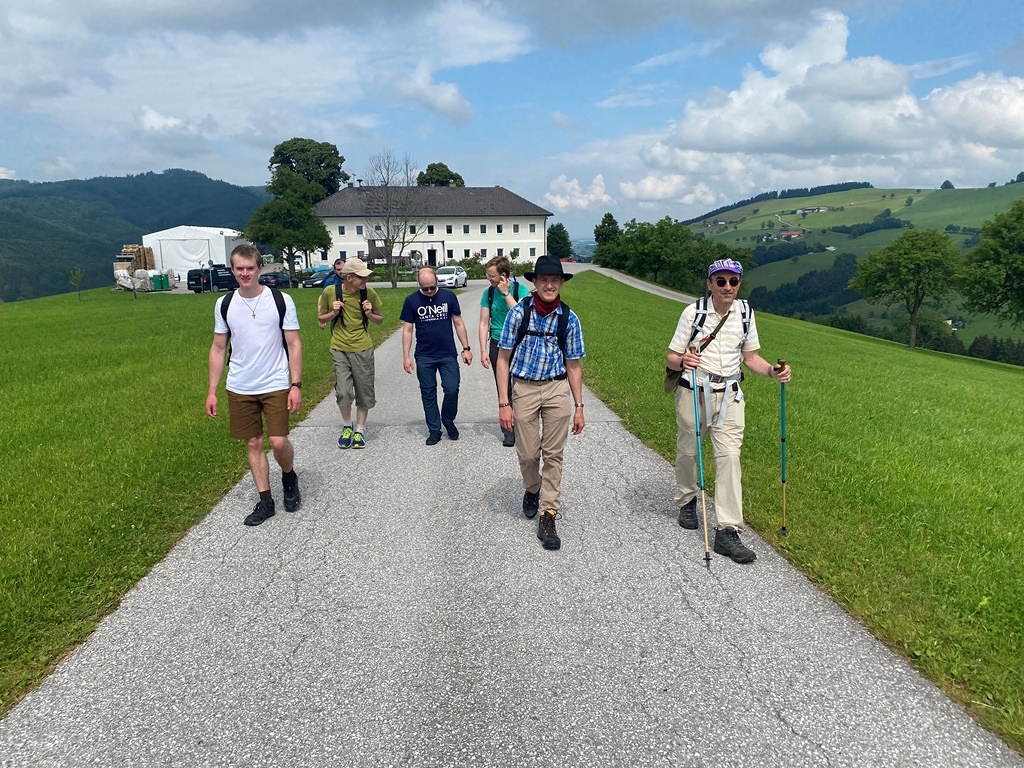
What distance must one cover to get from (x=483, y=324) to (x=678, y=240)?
2620 inches

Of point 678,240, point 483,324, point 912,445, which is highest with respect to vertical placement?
→ point 678,240

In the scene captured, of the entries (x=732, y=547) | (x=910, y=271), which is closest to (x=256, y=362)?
(x=732, y=547)

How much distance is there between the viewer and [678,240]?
228 ft

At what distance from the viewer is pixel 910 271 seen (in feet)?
153

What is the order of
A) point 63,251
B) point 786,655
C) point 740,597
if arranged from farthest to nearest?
point 63,251
point 740,597
point 786,655

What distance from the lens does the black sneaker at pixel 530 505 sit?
17.2ft

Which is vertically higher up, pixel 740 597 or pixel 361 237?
pixel 361 237

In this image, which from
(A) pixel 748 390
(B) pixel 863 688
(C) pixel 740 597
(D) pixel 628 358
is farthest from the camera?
(D) pixel 628 358

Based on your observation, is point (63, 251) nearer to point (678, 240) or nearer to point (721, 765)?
point (678, 240)

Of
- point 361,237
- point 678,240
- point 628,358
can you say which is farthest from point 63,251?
point 628,358

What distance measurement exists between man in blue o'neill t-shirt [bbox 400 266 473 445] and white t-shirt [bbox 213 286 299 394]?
222 centimetres

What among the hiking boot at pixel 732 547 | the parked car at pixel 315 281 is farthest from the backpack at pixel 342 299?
the parked car at pixel 315 281

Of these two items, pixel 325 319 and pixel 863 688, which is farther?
pixel 325 319

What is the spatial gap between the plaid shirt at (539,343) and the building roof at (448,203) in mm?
73837
